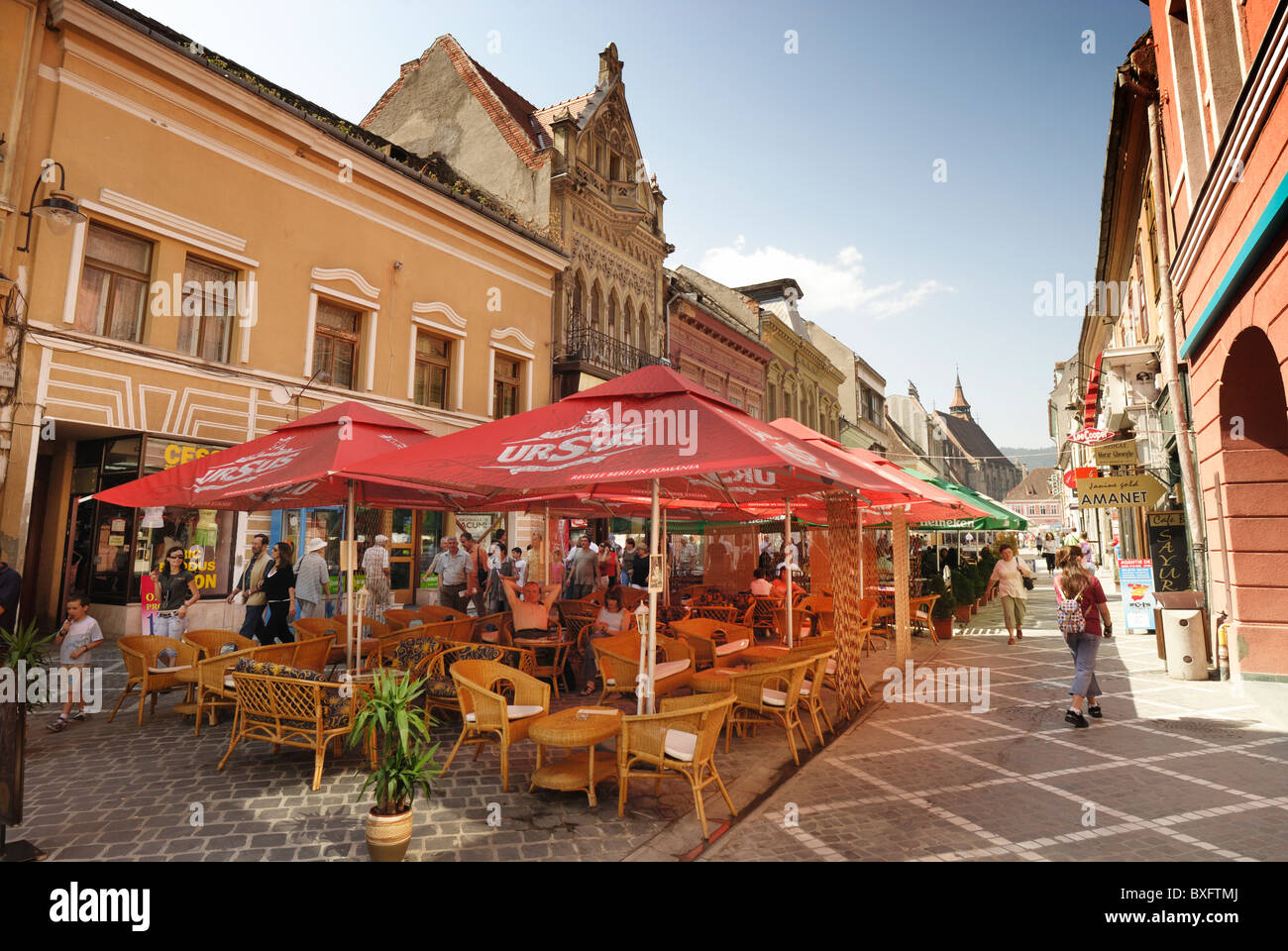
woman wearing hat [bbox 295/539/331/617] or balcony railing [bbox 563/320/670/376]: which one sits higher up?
balcony railing [bbox 563/320/670/376]

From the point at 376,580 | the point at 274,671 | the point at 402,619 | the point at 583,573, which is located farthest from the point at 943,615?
the point at 274,671

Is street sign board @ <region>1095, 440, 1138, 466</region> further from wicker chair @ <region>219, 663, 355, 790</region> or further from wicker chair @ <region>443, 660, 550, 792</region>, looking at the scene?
wicker chair @ <region>219, 663, 355, 790</region>

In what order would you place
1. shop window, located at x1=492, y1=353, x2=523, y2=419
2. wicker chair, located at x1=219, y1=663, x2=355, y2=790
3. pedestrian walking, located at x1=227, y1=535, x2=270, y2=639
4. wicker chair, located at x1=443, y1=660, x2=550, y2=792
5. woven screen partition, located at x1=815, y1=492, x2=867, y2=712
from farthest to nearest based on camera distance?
shop window, located at x1=492, y1=353, x2=523, y2=419, pedestrian walking, located at x1=227, y1=535, x2=270, y2=639, woven screen partition, located at x1=815, y1=492, x2=867, y2=712, wicker chair, located at x1=219, y1=663, x2=355, y2=790, wicker chair, located at x1=443, y1=660, x2=550, y2=792

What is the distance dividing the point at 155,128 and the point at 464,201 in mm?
6500

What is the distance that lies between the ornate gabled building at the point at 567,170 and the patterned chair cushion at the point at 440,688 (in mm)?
12847

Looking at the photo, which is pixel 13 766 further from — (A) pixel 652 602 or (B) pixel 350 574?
(A) pixel 652 602

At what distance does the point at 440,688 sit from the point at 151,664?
125 inches

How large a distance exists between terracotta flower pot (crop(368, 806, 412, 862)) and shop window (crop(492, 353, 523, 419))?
1445cm

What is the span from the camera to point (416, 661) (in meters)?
6.88

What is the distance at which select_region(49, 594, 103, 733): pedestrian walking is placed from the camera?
672 cm

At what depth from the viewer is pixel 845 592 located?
8047mm

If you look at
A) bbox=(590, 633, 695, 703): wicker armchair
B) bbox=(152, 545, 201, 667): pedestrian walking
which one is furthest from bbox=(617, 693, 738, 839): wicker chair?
bbox=(152, 545, 201, 667): pedestrian walking

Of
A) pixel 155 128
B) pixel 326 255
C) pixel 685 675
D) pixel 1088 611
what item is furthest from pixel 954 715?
pixel 155 128
